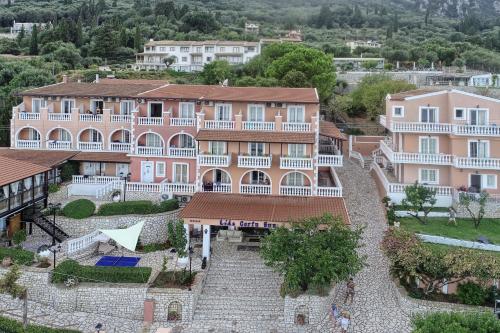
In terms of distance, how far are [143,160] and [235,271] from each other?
1219cm

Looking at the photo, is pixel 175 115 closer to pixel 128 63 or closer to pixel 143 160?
pixel 143 160

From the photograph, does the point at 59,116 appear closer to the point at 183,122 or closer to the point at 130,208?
the point at 183,122

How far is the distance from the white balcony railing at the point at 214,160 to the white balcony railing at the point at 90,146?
33.2ft

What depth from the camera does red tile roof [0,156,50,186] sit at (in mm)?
28947

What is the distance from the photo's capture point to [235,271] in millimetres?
28078

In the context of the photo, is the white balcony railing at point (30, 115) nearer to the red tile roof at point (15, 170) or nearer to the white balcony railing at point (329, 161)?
the red tile roof at point (15, 170)

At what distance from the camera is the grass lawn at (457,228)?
3016 cm

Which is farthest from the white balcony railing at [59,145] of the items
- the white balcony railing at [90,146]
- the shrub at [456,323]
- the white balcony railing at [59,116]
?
the shrub at [456,323]

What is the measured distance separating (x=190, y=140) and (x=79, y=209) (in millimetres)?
9437

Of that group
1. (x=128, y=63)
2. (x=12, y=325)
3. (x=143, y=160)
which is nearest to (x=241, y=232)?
(x=143, y=160)

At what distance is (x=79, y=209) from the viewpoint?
3164cm

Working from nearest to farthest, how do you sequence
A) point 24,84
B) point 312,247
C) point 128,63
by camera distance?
point 312,247, point 24,84, point 128,63

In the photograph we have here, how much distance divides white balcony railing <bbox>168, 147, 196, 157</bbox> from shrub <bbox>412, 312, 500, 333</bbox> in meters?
21.2

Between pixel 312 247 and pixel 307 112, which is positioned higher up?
pixel 307 112
